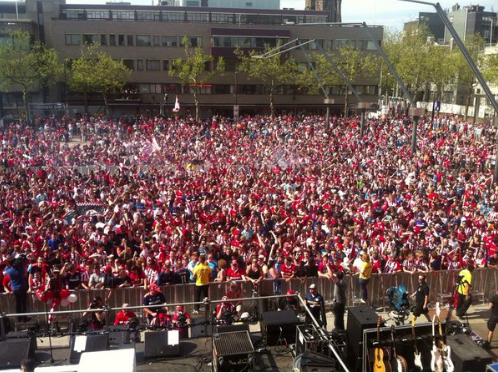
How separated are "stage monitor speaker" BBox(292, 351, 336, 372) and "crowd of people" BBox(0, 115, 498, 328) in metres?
3.48

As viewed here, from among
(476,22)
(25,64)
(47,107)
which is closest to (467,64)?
(476,22)

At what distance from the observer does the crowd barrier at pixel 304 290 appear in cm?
1016

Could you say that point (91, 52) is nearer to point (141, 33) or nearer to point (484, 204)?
point (141, 33)

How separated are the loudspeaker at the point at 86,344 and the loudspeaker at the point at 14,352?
0.68 metres

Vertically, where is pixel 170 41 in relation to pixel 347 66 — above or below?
above

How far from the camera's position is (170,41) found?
52.9 metres

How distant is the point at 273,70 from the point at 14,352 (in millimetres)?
46927

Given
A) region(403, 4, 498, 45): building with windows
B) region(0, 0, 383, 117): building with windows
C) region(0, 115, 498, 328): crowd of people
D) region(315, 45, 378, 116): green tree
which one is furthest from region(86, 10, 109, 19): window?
region(403, 4, 498, 45): building with windows

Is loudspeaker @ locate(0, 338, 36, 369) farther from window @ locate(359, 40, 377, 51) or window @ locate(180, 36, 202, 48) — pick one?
window @ locate(359, 40, 377, 51)

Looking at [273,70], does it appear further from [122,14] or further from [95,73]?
[122,14]

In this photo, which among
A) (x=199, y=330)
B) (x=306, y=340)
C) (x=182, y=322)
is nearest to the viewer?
(x=306, y=340)

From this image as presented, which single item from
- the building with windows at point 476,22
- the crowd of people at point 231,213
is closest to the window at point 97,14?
the crowd of people at point 231,213

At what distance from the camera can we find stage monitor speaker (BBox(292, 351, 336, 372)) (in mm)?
6977

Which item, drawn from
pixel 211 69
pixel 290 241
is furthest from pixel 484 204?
pixel 211 69
